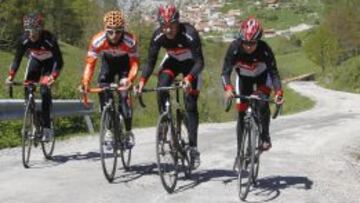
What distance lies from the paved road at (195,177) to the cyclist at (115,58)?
30.3 inches

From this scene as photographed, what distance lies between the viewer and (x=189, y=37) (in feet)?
26.5

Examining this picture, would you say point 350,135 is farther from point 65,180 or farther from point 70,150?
point 65,180

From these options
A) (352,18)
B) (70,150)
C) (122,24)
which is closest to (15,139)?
(70,150)

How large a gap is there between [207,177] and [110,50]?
7.11ft

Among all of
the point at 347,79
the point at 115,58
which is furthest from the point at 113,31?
the point at 347,79

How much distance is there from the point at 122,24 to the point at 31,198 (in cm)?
238

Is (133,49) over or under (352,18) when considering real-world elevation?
over

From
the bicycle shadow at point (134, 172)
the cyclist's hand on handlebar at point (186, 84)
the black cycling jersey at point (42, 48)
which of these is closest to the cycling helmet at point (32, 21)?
the black cycling jersey at point (42, 48)

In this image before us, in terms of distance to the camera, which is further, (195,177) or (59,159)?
(59,159)

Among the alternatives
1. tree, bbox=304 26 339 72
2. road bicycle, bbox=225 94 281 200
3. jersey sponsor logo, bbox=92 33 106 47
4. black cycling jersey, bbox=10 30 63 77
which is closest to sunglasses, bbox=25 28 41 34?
black cycling jersey, bbox=10 30 63 77

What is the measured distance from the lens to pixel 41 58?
31.7 ft

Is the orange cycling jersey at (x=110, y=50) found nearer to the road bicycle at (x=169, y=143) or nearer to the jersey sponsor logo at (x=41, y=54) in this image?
the road bicycle at (x=169, y=143)

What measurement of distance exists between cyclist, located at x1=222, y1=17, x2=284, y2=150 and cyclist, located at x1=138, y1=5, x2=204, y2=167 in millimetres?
446

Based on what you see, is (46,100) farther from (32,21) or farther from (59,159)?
(32,21)
